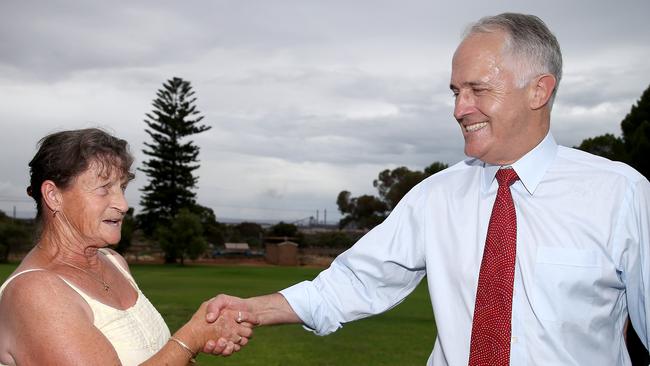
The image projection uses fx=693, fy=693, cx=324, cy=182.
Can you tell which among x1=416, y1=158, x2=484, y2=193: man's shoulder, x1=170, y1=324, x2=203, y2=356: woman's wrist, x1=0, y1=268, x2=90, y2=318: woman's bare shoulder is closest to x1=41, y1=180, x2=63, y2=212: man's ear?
x1=0, y1=268, x2=90, y2=318: woman's bare shoulder

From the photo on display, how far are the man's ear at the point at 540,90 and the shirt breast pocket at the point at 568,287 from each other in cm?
67

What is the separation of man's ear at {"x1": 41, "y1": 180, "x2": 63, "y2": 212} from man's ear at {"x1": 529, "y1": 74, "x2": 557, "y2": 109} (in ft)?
6.83

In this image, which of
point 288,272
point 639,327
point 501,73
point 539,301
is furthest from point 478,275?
point 288,272

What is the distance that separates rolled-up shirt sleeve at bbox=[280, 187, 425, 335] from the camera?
3.28 m

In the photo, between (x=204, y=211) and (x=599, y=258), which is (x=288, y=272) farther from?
(x=599, y=258)

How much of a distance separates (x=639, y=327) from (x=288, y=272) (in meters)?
31.1

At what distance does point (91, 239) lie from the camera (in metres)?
3.08

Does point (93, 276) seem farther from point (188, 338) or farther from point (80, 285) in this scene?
point (188, 338)

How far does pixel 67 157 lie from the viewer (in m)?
2.94

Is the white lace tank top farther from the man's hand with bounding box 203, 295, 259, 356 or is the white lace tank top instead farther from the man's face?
the man's face

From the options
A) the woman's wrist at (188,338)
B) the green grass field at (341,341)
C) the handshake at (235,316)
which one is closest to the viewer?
the woman's wrist at (188,338)

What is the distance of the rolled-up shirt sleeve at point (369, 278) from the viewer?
328 cm

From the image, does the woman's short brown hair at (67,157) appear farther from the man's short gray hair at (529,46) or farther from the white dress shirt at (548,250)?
the man's short gray hair at (529,46)

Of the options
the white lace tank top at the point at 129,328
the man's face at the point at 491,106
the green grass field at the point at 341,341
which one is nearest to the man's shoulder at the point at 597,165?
the man's face at the point at 491,106
